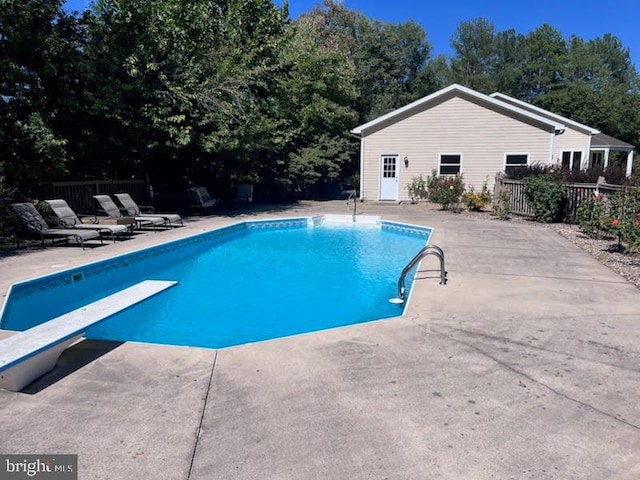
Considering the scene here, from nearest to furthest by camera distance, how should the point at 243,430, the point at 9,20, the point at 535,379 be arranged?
the point at 243,430
the point at 535,379
the point at 9,20

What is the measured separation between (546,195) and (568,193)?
67 centimetres

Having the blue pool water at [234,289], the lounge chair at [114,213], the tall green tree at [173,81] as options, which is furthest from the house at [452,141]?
the lounge chair at [114,213]

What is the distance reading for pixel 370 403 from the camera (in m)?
3.38

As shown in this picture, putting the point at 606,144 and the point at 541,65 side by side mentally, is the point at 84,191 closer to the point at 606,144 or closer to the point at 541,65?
the point at 606,144

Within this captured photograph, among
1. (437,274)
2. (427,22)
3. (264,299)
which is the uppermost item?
(427,22)

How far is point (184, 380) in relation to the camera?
378 centimetres

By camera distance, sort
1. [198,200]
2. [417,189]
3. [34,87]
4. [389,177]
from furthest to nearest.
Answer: [389,177], [417,189], [198,200], [34,87]

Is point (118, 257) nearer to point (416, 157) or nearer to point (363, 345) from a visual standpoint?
point (363, 345)

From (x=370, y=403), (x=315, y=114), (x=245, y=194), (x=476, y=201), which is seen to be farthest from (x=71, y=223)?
(x=315, y=114)

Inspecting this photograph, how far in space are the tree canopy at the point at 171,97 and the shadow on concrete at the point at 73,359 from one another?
7.61 meters

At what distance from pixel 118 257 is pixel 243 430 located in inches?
282

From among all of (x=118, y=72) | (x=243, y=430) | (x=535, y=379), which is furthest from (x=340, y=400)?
(x=118, y=72)

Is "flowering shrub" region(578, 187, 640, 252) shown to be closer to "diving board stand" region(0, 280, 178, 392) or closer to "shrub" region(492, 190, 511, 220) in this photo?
"shrub" region(492, 190, 511, 220)

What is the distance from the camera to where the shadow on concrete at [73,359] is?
369 centimetres
